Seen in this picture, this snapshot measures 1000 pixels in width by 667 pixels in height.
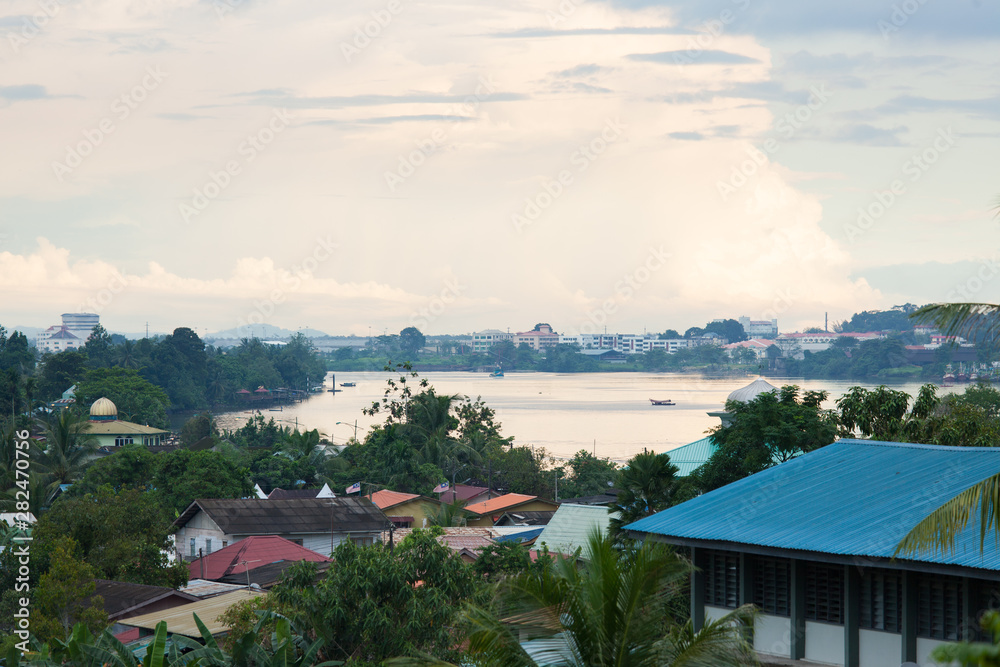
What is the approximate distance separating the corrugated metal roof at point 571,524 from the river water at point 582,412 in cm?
3518

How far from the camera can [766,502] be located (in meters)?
12.1

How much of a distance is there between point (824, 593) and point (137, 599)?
14181 mm

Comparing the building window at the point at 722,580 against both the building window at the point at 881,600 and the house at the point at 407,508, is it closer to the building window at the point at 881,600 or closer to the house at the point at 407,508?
the building window at the point at 881,600

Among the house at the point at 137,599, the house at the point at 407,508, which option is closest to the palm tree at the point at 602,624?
the house at the point at 137,599

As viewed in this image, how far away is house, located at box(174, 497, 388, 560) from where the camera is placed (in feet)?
95.7

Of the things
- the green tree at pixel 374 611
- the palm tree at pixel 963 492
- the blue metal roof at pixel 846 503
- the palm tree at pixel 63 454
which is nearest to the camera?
the palm tree at pixel 963 492

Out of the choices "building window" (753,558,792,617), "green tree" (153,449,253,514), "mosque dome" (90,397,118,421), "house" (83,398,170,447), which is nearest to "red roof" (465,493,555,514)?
"green tree" (153,449,253,514)

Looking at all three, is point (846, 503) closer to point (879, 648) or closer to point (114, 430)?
point (879, 648)

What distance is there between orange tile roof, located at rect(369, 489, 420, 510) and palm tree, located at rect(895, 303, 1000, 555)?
105ft

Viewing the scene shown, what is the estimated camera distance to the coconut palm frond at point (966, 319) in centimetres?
753

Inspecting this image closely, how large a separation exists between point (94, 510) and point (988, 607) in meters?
20.2

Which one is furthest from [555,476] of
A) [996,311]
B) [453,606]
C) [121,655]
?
[996,311]

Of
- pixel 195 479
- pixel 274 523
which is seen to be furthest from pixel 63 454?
pixel 274 523

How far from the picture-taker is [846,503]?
11.4 m
